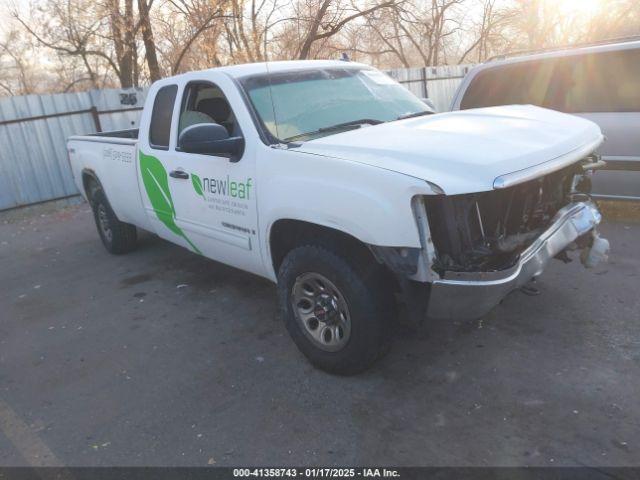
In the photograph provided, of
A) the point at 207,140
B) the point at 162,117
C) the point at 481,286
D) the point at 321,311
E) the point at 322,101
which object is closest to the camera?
the point at 481,286

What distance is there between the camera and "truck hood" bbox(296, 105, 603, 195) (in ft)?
8.51

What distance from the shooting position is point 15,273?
21.1 ft

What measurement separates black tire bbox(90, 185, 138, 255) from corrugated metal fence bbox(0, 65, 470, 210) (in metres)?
4.16

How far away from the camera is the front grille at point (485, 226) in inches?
107

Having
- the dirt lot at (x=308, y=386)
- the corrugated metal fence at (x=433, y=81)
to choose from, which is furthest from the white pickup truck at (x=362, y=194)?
the corrugated metal fence at (x=433, y=81)

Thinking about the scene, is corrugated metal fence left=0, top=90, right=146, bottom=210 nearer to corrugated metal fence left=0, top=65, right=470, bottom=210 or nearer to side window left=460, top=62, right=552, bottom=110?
corrugated metal fence left=0, top=65, right=470, bottom=210

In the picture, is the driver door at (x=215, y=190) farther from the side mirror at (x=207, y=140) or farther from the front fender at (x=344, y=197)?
the front fender at (x=344, y=197)

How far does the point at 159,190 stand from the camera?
15.5 feet

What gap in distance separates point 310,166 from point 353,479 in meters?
1.67

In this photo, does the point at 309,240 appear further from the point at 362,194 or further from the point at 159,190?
the point at 159,190

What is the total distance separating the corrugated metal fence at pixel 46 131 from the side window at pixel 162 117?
632cm

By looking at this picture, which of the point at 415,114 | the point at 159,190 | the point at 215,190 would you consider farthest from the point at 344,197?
the point at 159,190

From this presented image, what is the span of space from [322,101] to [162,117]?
163cm

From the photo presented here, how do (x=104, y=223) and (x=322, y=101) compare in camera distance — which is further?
(x=104, y=223)
